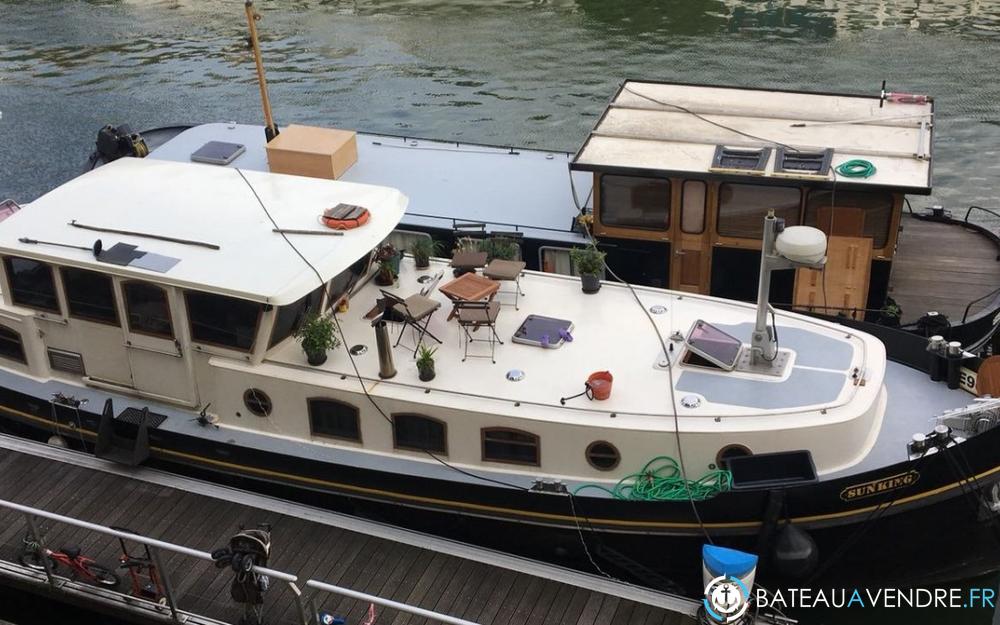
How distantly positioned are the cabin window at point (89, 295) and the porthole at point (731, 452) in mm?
6711

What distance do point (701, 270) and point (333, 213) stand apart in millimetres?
5227

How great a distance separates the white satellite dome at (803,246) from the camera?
9.83 meters

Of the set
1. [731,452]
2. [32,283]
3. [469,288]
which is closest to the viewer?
[731,452]

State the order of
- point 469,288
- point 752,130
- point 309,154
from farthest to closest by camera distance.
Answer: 1. point 309,154
2. point 752,130
3. point 469,288

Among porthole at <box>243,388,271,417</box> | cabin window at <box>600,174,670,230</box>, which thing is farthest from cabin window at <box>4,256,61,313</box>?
cabin window at <box>600,174,670,230</box>

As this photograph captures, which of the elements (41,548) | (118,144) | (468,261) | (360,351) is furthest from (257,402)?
(118,144)

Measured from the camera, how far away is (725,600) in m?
9.61

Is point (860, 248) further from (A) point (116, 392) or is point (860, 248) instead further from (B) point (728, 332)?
(A) point (116, 392)

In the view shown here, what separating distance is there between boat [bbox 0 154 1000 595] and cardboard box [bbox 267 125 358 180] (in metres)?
3.09

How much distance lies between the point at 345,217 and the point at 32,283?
3.66 metres

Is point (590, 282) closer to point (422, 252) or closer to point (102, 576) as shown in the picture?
point (422, 252)

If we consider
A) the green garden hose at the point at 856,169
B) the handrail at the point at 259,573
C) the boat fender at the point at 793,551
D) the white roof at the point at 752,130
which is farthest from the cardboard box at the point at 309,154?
the boat fender at the point at 793,551

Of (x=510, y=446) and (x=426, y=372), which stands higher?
(x=426, y=372)

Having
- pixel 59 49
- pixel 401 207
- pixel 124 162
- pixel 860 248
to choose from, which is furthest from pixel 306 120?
pixel 860 248
